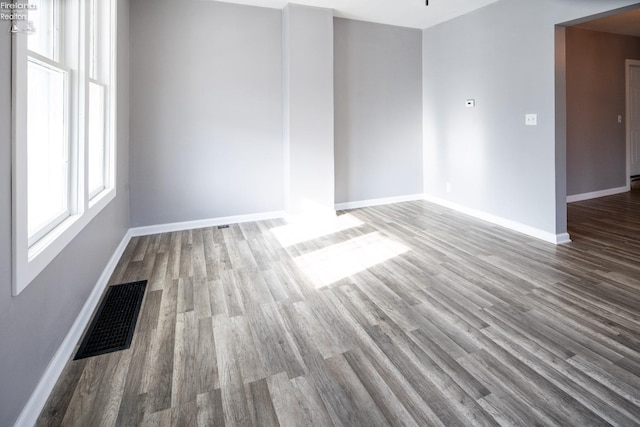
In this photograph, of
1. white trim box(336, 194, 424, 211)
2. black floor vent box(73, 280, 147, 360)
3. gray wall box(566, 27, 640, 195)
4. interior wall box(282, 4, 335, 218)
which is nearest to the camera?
black floor vent box(73, 280, 147, 360)

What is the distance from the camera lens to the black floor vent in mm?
2008

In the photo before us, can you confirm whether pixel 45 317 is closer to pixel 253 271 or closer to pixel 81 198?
pixel 81 198

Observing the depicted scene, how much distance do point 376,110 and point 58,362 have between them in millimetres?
4932

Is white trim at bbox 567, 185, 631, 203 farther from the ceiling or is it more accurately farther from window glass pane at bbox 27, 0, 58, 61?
window glass pane at bbox 27, 0, 58, 61

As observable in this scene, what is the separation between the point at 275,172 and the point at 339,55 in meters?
1.99

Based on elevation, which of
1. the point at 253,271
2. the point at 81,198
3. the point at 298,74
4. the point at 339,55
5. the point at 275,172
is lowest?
the point at 253,271

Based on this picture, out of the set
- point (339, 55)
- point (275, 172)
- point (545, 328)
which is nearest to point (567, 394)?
point (545, 328)

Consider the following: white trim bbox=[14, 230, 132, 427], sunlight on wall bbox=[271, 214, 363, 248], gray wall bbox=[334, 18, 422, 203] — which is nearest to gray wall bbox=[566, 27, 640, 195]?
gray wall bbox=[334, 18, 422, 203]

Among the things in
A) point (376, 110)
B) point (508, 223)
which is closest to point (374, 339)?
point (508, 223)

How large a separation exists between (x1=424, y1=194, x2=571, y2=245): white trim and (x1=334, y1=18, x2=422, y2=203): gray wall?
0.72 metres

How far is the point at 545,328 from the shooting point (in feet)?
7.04

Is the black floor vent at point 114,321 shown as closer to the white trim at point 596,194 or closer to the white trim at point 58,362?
the white trim at point 58,362

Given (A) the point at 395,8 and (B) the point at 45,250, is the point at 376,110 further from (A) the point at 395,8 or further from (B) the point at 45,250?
(B) the point at 45,250

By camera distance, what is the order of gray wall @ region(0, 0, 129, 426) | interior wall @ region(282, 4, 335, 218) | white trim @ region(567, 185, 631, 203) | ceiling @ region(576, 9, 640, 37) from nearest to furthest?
gray wall @ region(0, 0, 129, 426) < interior wall @ region(282, 4, 335, 218) < ceiling @ region(576, 9, 640, 37) < white trim @ region(567, 185, 631, 203)
